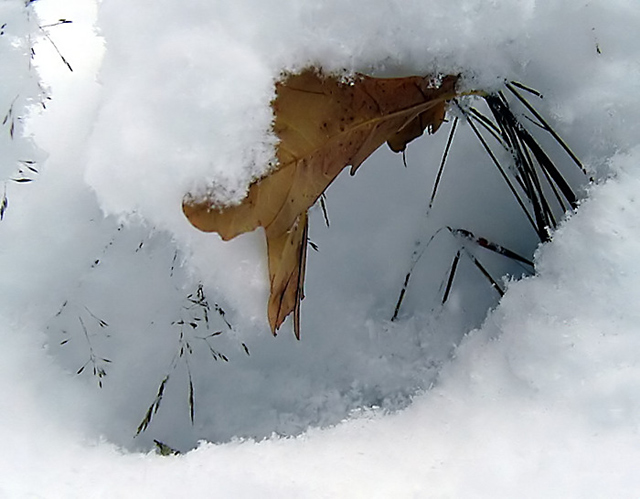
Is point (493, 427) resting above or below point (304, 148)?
below

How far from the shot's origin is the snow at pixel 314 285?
0.61m

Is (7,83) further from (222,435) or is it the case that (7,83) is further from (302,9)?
(222,435)

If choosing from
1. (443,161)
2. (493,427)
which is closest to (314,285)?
(443,161)

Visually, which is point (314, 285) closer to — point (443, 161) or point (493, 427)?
point (443, 161)

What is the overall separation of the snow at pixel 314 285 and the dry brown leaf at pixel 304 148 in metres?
0.02

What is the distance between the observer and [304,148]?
66 centimetres

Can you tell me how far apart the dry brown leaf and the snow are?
0.08 feet

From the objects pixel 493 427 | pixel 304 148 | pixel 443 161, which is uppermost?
pixel 443 161

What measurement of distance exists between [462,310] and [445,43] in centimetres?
41

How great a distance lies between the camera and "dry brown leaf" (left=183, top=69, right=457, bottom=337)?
0.63 metres

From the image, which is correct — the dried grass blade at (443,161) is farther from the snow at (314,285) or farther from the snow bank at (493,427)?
the snow bank at (493,427)

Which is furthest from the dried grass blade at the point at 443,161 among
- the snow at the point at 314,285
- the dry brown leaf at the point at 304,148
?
the dry brown leaf at the point at 304,148

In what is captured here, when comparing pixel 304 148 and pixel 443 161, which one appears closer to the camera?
pixel 304 148

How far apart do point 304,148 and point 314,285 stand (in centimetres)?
34
